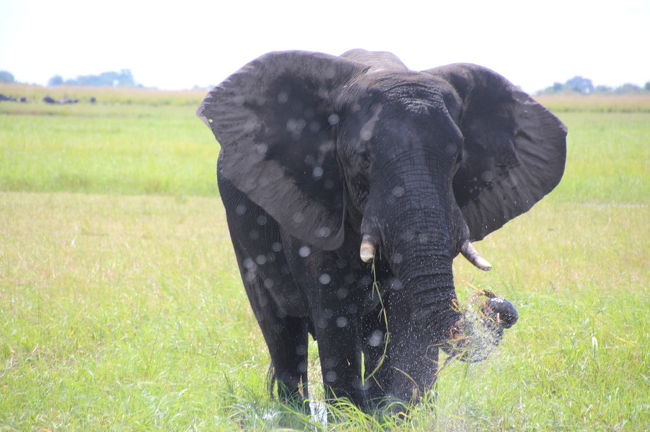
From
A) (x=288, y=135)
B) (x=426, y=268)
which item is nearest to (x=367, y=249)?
(x=426, y=268)

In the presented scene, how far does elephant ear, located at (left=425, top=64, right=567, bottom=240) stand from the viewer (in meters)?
4.03

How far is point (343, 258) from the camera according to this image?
4.04 meters

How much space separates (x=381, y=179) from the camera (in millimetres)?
3438

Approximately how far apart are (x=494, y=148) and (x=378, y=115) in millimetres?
861

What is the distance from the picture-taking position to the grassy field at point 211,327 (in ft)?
14.5

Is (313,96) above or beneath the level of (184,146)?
above

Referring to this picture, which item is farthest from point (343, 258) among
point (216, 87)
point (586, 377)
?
point (586, 377)

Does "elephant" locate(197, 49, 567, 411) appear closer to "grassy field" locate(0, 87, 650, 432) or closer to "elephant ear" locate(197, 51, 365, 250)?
"elephant ear" locate(197, 51, 365, 250)

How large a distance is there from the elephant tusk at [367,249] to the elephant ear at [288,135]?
511mm

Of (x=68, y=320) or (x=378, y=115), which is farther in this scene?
(x=68, y=320)

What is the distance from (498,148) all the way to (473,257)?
0.99m

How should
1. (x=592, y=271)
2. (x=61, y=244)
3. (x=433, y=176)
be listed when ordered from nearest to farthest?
(x=433, y=176)
(x=592, y=271)
(x=61, y=244)

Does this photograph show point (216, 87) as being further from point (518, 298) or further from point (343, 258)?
point (518, 298)

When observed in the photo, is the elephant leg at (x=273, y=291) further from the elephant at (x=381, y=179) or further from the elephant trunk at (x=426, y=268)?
the elephant trunk at (x=426, y=268)
